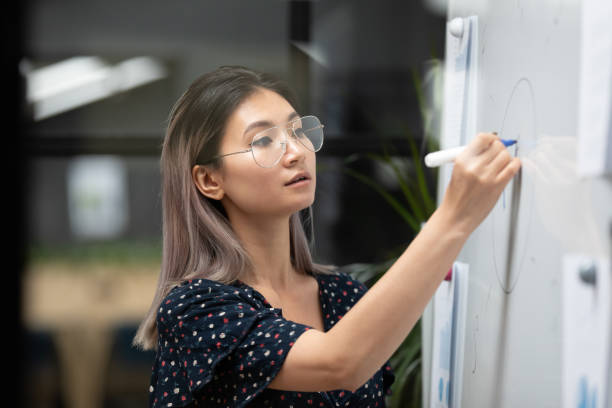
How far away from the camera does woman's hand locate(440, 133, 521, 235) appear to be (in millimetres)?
716

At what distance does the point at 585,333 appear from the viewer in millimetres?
630

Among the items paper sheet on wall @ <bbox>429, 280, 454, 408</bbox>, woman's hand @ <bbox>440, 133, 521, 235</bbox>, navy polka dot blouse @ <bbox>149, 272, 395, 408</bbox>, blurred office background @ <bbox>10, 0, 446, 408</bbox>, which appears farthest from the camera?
blurred office background @ <bbox>10, 0, 446, 408</bbox>

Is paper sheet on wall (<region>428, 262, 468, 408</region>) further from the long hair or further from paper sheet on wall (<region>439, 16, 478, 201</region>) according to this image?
the long hair

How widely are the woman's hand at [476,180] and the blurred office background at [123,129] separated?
1.43m

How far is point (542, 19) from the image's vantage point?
0.78 metres

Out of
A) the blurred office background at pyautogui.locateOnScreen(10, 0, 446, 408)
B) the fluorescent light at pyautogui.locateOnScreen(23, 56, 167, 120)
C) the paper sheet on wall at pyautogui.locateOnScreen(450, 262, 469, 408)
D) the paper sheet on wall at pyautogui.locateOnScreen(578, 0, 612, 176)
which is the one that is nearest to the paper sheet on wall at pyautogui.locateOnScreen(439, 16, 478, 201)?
the paper sheet on wall at pyautogui.locateOnScreen(450, 262, 469, 408)

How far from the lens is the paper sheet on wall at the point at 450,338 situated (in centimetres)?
102

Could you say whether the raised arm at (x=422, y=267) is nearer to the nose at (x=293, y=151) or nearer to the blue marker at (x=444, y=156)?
the blue marker at (x=444, y=156)

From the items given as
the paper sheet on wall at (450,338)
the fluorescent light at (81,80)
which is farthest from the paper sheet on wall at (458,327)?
the fluorescent light at (81,80)

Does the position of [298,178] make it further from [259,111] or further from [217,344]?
[217,344]

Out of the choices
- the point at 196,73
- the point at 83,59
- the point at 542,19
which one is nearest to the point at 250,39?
the point at 196,73

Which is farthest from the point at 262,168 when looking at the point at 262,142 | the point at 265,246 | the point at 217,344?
the point at 217,344

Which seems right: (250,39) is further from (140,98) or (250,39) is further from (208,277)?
(208,277)

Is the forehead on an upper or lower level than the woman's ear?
upper
